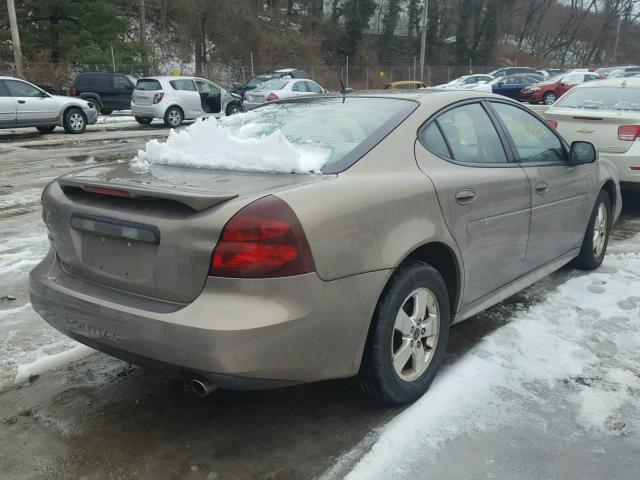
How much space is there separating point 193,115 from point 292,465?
18112 millimetres

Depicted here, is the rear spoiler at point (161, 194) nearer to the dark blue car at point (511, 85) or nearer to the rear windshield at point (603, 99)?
the rear windshield at point (603, 99)

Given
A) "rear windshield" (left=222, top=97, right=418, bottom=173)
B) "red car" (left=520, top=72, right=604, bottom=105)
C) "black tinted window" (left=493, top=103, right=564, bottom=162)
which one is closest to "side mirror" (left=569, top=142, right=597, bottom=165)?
"black tinted window" (left=493, top=103, right=564, bottom=162)

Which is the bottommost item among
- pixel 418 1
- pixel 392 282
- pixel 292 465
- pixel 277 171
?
pixel 292 465

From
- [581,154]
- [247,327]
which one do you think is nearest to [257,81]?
[581,154]

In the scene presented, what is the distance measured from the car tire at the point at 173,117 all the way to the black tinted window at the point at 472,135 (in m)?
16.2

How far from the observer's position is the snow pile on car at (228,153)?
8.97 ft

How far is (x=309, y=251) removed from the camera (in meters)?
2.35

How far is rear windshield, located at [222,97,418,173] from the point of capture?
2922mm

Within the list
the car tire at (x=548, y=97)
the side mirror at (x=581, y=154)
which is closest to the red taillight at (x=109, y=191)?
the side mirror at (x=581, y=154)

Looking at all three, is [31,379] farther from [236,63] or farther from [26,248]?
[236,63]

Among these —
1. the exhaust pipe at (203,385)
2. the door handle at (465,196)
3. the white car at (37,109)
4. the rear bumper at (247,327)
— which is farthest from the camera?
the white car at (37,109)

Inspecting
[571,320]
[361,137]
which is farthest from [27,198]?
[571,320]

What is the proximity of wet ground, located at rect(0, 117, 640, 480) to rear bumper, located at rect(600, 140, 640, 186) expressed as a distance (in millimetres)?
4591

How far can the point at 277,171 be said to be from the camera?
8.91 ft
